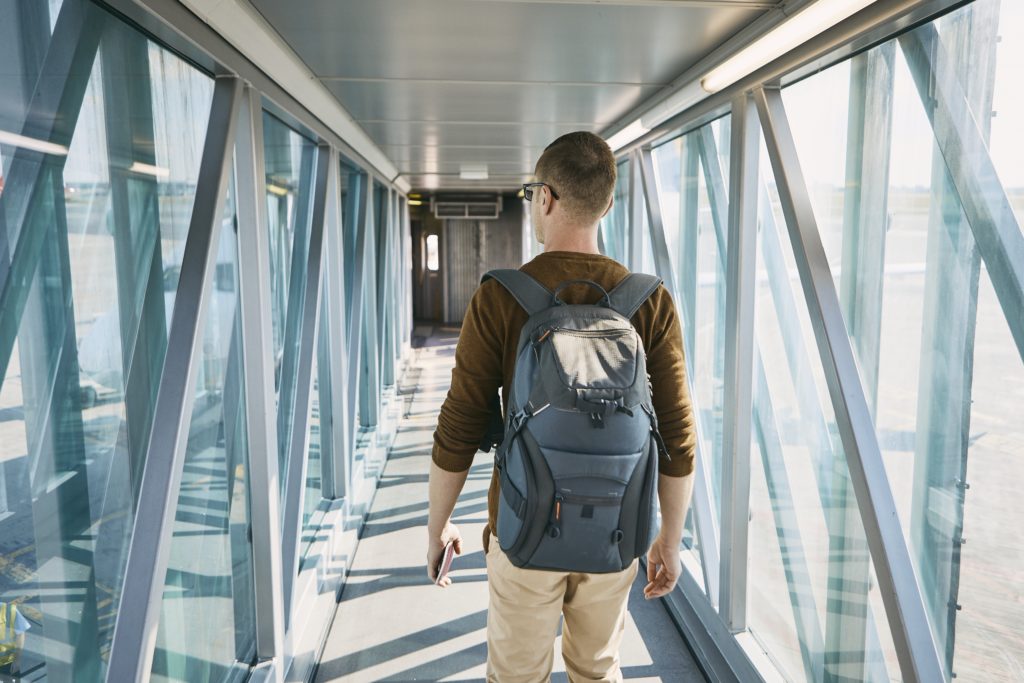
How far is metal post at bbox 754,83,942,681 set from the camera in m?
1.70

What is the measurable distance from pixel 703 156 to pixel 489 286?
2.09 meters

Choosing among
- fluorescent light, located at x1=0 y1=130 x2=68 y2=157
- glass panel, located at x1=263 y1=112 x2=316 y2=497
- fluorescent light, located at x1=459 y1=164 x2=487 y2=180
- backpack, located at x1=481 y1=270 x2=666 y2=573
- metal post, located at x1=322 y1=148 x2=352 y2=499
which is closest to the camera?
fluorescent light, located at x1=0 y1=130 x2=68 y2=157

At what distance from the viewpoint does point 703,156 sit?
331cm

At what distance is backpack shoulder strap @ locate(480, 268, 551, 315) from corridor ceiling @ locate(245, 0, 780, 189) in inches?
32.7

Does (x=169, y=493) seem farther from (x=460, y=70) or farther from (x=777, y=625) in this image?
(x=777, y=625)

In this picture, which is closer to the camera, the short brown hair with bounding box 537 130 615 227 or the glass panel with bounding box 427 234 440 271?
the short brown hair with bounding box 537 130 615 227

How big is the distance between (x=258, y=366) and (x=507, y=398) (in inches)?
44.8

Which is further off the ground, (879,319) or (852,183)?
(852,183)

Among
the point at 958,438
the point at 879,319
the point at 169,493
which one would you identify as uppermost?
the point at 879,319

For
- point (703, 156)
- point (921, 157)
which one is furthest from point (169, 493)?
point (703, 156)

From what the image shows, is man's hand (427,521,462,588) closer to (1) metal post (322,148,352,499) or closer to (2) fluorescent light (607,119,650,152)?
(2) fluorescent light (607,119,650,152)

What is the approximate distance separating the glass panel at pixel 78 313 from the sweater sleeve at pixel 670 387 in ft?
3.94

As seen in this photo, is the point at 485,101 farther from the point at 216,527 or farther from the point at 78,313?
the point at 78,313

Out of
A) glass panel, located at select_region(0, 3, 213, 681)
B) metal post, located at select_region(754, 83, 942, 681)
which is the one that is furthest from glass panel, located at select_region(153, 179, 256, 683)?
metal post, located at select_region(754, 83, 942, 681)
